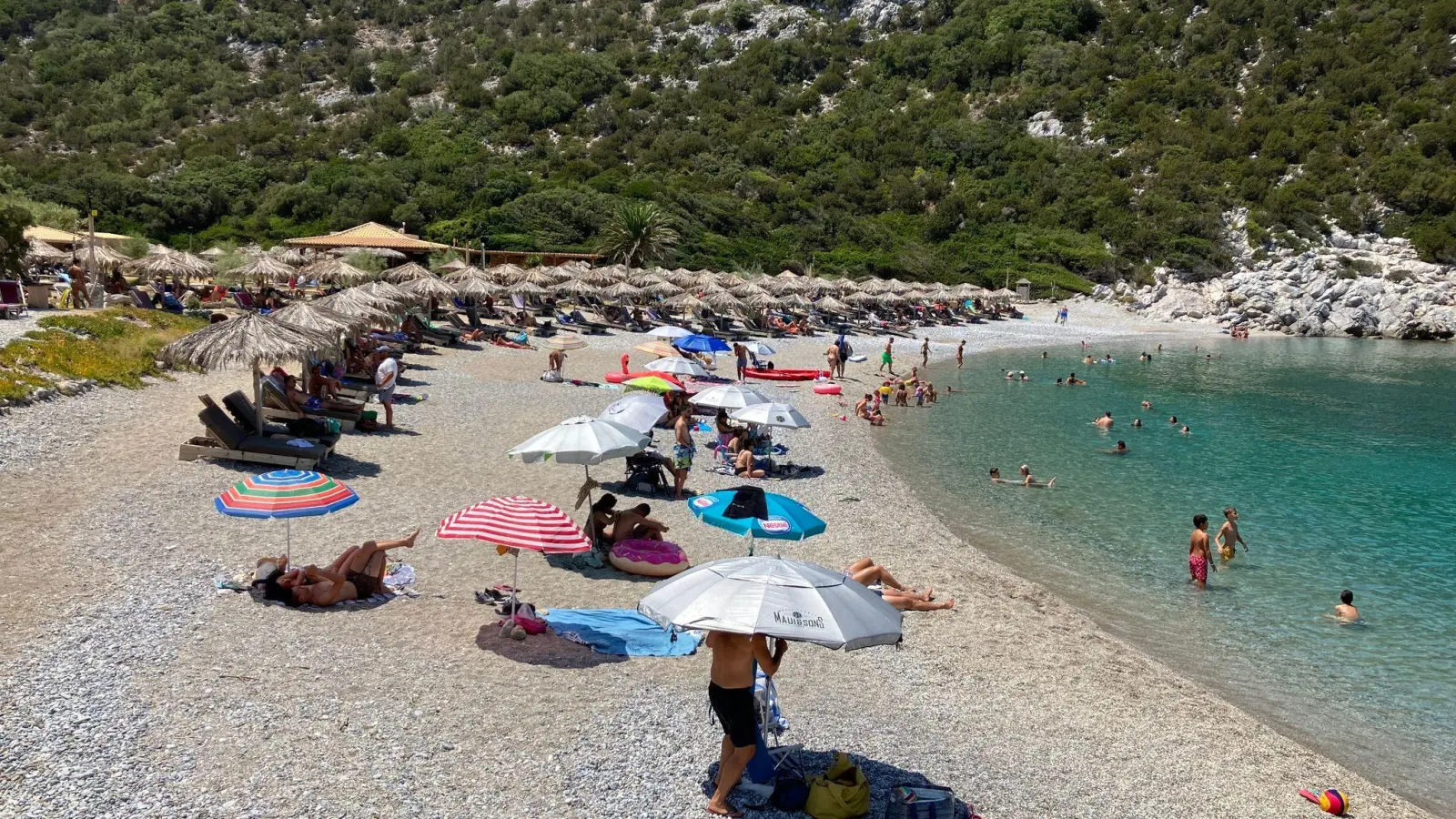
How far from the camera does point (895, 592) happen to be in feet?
32.9

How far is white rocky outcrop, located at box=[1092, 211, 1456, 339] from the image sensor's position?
56656 millimetres

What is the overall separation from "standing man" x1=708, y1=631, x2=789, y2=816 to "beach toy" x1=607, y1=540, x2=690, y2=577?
4338 mm

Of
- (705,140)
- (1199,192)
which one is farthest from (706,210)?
(1199,192)

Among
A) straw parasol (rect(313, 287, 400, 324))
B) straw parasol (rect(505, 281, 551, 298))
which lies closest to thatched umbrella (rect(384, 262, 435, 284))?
straw parasol (rect(505, 281, 551, 298))

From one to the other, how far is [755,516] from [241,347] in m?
7.32

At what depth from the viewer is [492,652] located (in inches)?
302

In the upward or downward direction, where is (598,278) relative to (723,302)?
upward

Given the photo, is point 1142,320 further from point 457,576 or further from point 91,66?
point 91,66

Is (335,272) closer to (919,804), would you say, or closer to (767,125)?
(919,804)

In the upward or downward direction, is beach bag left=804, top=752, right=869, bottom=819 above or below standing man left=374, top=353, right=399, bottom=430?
below

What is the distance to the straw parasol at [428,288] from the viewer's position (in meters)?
25.8

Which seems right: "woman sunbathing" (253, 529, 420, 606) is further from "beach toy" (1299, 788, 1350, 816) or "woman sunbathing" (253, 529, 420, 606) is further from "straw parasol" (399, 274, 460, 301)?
"straw parasol" (399, 274, 460, 301)

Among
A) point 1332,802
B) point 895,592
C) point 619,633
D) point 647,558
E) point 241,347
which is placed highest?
point 241,347

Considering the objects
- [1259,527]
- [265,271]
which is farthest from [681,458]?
[265,271]
